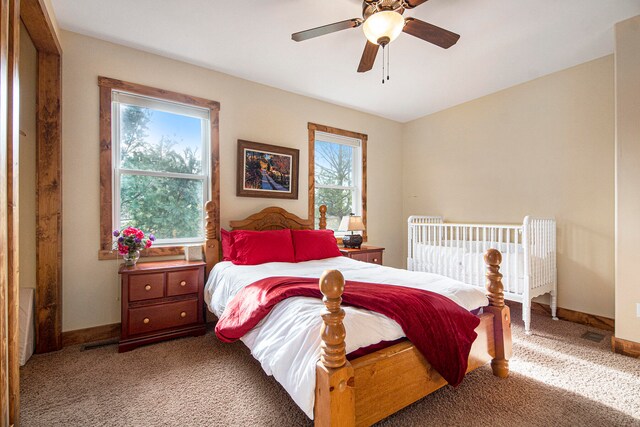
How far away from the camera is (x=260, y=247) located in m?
2.84

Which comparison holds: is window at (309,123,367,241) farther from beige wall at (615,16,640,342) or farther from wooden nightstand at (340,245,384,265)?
beige wall at (615,16,640,342)

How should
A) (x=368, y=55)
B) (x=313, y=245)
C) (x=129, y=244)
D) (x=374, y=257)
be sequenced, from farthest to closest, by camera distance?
(x=374, y=257) → (x=313, y=245) → (x=129, y=244) → (x=368, y=55)

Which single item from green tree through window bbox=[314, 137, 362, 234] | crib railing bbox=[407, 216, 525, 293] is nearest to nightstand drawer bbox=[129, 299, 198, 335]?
green tree through window bbox=[314, 137, 362, 234]

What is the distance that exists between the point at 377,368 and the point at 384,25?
1878mm

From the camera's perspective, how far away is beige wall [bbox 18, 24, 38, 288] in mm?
2332

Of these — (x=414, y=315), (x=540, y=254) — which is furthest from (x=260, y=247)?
(x=540, y=254)

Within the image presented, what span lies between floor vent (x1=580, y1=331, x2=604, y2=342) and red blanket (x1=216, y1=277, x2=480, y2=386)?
6.01 ft

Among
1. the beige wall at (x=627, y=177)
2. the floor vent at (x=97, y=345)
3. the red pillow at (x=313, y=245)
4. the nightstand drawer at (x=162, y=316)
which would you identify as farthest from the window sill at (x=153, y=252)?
the beige wall at (x=627, y=177)

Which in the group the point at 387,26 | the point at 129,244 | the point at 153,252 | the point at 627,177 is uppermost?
the point at 387,26

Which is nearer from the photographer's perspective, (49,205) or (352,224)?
(49,205)

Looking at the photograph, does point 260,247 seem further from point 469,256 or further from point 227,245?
point 469,256

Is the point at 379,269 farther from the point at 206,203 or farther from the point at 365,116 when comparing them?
the point at 365,116

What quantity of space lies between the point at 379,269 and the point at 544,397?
129 cm

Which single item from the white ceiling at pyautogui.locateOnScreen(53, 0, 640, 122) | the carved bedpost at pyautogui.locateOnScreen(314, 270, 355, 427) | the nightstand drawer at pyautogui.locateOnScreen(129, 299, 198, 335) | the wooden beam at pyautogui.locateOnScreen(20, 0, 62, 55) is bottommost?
the nightstand drawer at pyautogui.locateOnScreen(129, 299, 198, 335)
